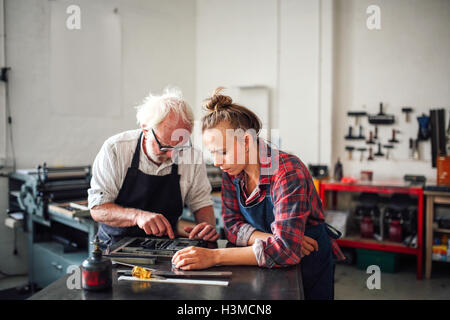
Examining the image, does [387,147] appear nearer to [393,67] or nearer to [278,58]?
[393,67]

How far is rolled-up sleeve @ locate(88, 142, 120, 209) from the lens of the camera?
2.06 m

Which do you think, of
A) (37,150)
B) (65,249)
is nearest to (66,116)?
(37,150)

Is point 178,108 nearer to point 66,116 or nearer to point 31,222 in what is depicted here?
point 31,222

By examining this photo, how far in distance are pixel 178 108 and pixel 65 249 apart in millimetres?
1890

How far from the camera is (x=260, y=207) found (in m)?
1.73

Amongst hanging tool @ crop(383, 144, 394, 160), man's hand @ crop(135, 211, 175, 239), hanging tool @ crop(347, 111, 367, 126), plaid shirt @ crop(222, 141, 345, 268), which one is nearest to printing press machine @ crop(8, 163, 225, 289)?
man's hand @ crop(135, 211, 175, 239)

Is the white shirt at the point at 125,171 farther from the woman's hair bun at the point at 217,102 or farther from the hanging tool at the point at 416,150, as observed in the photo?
the hanging tool at the point at 416,150

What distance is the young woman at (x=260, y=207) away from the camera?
147cm

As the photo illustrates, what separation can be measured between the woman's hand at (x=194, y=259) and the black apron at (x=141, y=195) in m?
0.63

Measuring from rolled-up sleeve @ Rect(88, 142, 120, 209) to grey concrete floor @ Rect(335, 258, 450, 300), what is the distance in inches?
96.8

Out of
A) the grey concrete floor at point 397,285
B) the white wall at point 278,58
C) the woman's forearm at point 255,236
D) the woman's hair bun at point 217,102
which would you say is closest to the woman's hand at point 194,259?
the woman's forearm at point 255,236

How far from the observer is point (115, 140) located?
215cm

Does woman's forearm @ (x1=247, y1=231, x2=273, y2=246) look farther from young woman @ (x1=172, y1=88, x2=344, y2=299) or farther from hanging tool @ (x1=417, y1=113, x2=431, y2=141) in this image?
hanging tool @ (x1=417, y1=113, x2=431, y2=141)

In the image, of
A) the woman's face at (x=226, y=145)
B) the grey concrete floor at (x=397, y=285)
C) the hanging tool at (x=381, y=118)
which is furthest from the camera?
the hanging tool at (x=381, y=118)
